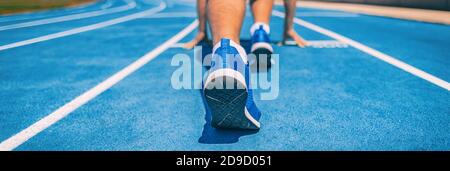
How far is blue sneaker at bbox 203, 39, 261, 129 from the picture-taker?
1.71 m

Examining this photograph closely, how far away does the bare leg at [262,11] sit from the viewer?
3.30 meters

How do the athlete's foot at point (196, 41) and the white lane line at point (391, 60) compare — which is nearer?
the white lane line at point (391, 60)

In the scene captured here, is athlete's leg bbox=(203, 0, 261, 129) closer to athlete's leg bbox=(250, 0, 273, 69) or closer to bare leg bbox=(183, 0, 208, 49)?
athlete's leg bbox=(250, 0, 273, 69)

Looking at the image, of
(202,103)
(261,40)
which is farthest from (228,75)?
(261,40)

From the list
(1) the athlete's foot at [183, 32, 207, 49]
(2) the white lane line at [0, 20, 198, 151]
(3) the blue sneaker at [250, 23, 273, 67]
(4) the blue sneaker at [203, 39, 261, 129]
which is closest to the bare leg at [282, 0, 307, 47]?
(1) the athlete's foot at [183, 32, 207, 49]

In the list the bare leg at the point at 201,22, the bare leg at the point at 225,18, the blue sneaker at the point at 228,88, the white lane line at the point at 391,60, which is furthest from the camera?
the bare leg at the point at 201,22

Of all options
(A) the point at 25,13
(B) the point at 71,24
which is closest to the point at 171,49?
(B) the point at 71,24

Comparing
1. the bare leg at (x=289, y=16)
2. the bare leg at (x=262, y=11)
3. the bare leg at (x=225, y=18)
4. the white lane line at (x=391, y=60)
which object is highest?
the bare leg at (x=225, y=18)

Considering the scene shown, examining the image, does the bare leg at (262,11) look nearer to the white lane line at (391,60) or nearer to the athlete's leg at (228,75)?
the athlete's leg at (228,75)

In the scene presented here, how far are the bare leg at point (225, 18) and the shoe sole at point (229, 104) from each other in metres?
0.50

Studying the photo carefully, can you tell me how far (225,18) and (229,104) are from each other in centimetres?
67

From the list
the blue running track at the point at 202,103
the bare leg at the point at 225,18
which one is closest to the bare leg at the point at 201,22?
the blue running track at the point at 202,103

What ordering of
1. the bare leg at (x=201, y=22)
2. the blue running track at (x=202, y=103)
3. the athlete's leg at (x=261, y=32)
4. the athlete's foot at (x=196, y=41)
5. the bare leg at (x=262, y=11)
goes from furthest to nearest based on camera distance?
the athlete's foot at (x=196, y=41) → the bare leg at (x=201, y=22) → the bare leg at (x=262, y=11) → the athlete's leg at (x=261, y=32) → the blue running track at (x=202, y=103)
